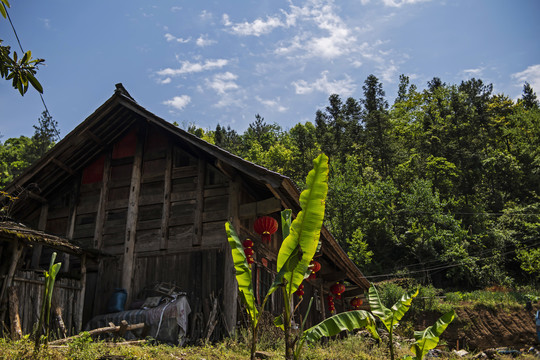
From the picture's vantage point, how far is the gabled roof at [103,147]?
10.8 metres

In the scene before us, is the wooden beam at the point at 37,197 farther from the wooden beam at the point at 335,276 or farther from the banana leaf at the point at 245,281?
the wooden beam at the point at 335,276

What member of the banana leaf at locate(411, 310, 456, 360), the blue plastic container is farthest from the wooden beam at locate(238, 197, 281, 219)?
the banana leaf at locate(411, 310, 456, 360)

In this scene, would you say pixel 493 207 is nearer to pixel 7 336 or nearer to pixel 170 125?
pixel 170 125

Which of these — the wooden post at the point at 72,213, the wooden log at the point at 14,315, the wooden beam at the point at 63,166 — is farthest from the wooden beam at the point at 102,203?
the wooden log at the point at 14,315

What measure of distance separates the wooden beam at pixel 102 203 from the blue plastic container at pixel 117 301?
1.72 metres

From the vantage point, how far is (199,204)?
1130 centimetres

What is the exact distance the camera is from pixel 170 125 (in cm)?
1123

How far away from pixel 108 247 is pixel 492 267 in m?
34.2

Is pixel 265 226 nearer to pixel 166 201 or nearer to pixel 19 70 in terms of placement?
pixel 166 201

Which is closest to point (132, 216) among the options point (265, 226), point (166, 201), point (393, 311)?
point (166, 201)

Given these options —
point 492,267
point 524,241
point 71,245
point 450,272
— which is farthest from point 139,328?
point 524,241

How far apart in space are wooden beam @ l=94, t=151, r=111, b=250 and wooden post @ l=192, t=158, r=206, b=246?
9.42 ft

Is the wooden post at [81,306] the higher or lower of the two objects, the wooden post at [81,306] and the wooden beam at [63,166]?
the lower

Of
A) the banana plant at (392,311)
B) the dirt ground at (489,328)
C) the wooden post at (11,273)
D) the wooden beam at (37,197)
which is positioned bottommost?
the dirt ground at (489,328)
